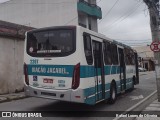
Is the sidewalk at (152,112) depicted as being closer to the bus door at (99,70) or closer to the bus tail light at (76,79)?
the bus door at (99,70)

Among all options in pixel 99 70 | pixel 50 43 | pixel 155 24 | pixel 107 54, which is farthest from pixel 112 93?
pixel 50 43

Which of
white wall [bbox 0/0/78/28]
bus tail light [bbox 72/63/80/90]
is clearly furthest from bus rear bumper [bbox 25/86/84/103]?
white wall [bbox 0/0/78/28]

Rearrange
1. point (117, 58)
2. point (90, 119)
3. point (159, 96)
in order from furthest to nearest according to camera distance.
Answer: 1. point (117, 58)
2. point (159, 96)
3. point (90, 119)

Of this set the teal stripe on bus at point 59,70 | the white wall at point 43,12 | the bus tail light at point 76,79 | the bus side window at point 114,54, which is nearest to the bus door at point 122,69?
the bus side window at point 114,54

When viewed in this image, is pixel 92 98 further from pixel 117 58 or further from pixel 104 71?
pixel 117 58

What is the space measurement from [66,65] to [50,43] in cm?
110

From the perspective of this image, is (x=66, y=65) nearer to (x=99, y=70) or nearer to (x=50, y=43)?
(x=50, y=43)

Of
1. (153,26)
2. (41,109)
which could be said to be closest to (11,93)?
(41,109)

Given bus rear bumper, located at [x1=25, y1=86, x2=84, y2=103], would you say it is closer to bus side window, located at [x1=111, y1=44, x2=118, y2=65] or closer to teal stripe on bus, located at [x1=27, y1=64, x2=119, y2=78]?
teal stripe on bus, located at [x1=27, y1=64, x2=119, y2=78]

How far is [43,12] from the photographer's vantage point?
38.2 meters

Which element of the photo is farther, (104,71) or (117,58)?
(117,58)

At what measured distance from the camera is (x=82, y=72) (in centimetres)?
995

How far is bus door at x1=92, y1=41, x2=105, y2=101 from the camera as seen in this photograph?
36.6ft

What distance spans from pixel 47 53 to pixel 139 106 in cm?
482
